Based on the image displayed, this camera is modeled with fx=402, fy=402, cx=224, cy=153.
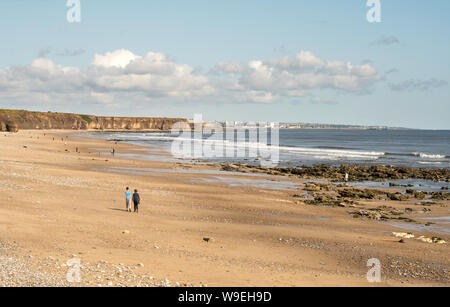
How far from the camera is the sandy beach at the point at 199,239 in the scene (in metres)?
12.6

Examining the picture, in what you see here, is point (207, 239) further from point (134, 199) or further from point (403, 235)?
point (403, 235)

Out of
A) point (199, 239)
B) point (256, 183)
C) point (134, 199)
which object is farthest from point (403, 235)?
point (256, 183)

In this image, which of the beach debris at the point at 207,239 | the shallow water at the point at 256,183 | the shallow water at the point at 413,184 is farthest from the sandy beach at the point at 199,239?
the shallow water at the point at 413,184

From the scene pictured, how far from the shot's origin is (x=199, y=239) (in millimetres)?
17719

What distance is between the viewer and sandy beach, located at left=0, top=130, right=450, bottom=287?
12562 mm

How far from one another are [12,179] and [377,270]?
25.3 meters

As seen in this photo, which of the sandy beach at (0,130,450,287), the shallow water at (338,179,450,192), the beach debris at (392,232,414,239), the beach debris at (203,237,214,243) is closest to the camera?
the sandy beach at (0,130,450,287)

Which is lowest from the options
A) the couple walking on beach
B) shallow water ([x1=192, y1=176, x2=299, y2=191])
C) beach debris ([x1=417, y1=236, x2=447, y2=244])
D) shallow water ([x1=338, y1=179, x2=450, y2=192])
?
beach debris ([x1=417, y1=236, x2=447, y2=244])

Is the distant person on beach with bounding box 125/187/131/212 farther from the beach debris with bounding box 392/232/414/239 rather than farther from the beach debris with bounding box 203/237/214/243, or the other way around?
the beach debris with bounding box 392/232/414/239

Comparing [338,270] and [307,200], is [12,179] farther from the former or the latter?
[338,270]

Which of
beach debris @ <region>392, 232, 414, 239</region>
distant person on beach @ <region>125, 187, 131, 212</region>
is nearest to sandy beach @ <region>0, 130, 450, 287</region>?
beach debris @ <region>392, 232, 414, 239</region>

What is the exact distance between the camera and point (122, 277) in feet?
37.9

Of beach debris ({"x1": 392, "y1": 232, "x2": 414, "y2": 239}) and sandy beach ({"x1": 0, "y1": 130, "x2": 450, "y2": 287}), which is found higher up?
sandy beach ({"x1": 0, "y1": 130, "x2": 450, "y2": 287})
